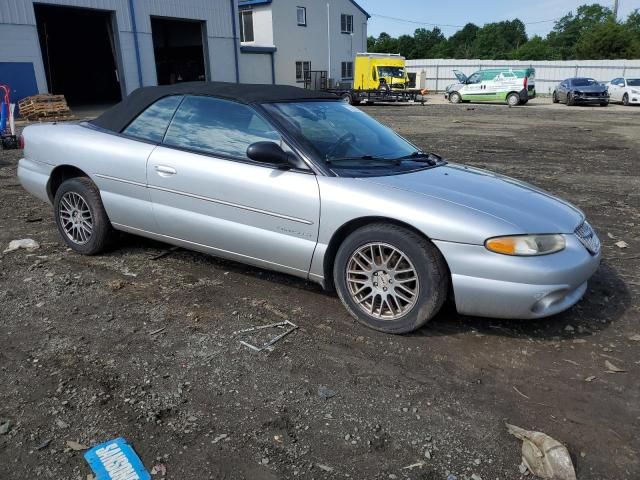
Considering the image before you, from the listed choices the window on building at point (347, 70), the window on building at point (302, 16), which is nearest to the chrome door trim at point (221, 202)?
the window on building at point (302, 16)

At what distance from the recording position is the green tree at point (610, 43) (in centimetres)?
4650

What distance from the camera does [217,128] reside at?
4008 mm

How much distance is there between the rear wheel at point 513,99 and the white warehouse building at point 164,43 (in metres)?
14.7

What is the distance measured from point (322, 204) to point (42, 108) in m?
18.1

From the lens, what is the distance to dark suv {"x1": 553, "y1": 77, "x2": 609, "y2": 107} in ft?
91.1

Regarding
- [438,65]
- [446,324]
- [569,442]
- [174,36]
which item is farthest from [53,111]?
[438,65]

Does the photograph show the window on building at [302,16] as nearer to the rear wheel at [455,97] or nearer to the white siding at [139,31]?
the white siding at [139,31]

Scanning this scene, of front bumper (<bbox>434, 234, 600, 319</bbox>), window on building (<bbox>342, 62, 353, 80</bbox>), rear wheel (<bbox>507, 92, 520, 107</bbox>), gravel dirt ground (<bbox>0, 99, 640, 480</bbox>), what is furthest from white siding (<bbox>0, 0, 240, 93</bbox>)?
front bumper (<bbox>434, 234, 600, 319</bbox>)

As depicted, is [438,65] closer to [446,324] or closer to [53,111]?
[53,111]

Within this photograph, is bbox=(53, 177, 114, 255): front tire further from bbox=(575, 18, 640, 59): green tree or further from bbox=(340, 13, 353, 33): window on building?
bbox=(575, 18, 640, 59): green tree

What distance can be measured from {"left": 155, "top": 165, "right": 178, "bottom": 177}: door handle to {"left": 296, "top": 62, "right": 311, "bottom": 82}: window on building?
112 feet

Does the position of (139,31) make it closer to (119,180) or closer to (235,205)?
(119,180)

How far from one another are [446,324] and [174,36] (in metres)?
A: 32.5

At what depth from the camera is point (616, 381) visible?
9.61 feet
